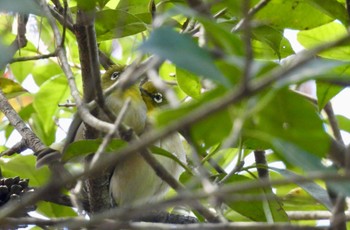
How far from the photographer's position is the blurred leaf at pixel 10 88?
257 cm

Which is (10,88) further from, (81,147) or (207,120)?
(207,120)

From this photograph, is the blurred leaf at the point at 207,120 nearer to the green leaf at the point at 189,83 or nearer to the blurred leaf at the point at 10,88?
the green leaf at the point at 189,83

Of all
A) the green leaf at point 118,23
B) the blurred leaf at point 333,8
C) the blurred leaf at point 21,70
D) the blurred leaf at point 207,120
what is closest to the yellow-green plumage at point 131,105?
the green leaf at point 118,23

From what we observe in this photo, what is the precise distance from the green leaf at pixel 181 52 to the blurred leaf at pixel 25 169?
119cm

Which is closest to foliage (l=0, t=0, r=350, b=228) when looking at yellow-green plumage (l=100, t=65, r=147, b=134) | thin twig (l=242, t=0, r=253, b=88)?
thin twig (l=242, t=0, r=253, b=88)

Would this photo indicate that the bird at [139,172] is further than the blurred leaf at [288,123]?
Yes

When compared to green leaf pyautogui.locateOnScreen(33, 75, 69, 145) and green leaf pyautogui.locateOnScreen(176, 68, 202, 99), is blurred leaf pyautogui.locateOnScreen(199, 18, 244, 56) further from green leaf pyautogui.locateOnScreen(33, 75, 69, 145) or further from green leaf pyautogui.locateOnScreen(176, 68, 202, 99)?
green leaf pyautogui.locateOnScreen(33, 75, 69, 145)

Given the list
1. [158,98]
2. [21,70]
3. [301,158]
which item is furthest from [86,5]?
[21,70]

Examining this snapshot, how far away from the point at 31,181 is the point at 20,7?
1.39 metres

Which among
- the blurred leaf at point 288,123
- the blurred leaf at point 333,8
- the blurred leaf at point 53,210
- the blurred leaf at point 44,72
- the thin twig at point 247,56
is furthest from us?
the blurred leaf at point 44,72

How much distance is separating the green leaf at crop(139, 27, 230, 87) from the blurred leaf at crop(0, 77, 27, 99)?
68.3 inches

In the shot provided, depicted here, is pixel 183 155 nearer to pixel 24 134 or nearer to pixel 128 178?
pixel 128 178

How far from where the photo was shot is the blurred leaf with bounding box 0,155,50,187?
6.87 feet

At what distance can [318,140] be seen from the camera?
1159 mm
